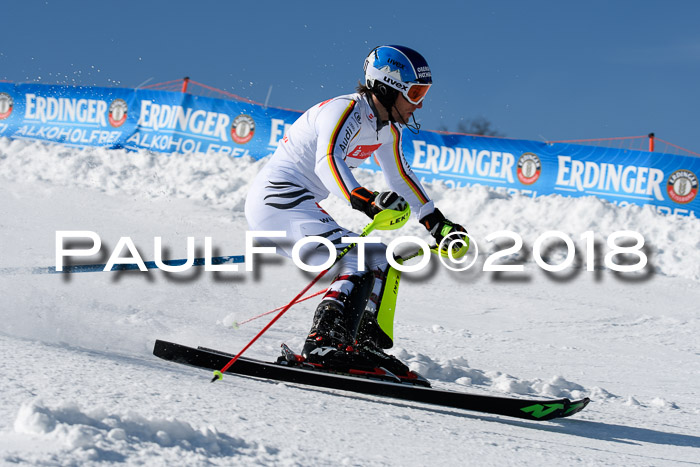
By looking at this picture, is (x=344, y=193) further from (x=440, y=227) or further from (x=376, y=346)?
(x=376, y=346)

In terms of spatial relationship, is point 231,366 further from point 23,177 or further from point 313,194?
point 23,177

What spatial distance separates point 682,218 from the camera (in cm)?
1082

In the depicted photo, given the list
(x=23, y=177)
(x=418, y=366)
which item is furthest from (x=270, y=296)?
(x=23, y=177)

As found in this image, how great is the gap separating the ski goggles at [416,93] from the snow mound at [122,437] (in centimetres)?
220

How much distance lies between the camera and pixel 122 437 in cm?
202

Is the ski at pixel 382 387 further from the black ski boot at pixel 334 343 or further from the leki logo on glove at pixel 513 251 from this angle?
the leki logo on glove at pixel 513 251

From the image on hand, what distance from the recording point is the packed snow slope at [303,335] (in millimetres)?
2254

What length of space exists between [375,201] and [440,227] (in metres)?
0.72

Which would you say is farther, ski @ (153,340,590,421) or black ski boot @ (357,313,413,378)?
black ski boot @ (357,313,413,378)

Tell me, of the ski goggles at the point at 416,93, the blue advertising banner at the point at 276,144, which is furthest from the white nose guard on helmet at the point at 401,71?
the blue advertising banner at the point at 276,144

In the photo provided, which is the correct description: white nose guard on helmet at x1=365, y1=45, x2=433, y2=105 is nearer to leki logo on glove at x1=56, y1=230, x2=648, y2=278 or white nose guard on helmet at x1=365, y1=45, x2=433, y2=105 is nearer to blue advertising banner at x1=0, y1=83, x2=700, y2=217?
leki logo on glove at x1=56, y1=230, x2=648, y2=278

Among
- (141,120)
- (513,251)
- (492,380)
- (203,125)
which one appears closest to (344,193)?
(492,380)

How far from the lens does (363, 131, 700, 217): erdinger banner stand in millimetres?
10984

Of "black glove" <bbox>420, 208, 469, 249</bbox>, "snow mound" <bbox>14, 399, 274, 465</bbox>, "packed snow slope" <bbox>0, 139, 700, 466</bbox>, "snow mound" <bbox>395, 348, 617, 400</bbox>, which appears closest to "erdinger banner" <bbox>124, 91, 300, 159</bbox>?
"packed snow slope" <bbox>0, 139, 700, 466</bbox>
